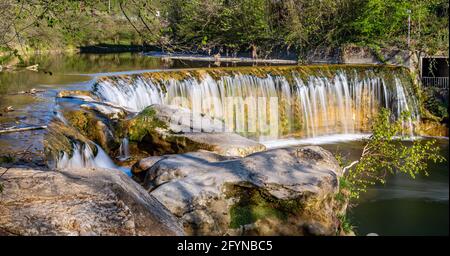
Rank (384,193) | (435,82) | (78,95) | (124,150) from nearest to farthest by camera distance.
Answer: (124,150) < (384,193) < (78,95) < (435,82)

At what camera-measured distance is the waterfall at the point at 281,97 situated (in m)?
17.4

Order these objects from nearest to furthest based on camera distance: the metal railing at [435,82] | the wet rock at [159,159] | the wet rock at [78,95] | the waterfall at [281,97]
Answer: the wet rock at [159,159] < the wet rock at [78,95] < the waterfall at [281,97] < the metal railing at [435,82]

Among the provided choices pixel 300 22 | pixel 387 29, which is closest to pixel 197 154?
pixel 387 29

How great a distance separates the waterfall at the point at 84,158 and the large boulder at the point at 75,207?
125 inches

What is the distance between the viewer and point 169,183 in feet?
25.6

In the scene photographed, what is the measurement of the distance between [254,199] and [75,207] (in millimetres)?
3136

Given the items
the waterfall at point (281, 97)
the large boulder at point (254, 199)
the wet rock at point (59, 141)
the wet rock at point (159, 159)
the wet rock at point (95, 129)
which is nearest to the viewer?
the large boulder at point (254, 199)

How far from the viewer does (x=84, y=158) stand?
996 centimetres

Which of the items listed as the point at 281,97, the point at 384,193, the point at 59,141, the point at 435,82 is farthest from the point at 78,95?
the point at 435,82

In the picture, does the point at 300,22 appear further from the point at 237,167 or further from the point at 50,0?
the point at 50,0

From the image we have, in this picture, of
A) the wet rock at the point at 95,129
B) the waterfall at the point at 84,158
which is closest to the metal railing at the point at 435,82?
the wet rock at the point at 95,129

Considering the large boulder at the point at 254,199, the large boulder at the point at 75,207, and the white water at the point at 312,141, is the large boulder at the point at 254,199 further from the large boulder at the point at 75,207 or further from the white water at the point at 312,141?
the white water at the point at 312,141

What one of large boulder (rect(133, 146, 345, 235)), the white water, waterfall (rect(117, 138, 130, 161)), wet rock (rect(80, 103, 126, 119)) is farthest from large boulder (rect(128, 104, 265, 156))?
the white water

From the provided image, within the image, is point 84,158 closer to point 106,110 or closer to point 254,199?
point 106,110
